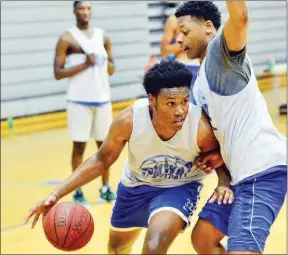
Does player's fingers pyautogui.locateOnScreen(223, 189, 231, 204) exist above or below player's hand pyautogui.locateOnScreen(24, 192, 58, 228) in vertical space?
above

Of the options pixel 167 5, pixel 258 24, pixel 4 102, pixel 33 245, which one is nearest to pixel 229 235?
pixel 33 245

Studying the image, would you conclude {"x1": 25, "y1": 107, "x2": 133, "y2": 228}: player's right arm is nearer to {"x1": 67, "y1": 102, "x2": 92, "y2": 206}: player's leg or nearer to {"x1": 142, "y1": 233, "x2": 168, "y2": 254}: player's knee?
{"x1": 142, "y1": 233, "x2": 168, "y2": 254}: player's knee

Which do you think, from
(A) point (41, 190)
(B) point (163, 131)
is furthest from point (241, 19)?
(A) point (41, 190)

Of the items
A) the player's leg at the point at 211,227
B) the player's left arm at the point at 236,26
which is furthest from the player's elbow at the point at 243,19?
the player's leg at the point at 211,227

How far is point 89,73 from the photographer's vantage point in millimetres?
7336

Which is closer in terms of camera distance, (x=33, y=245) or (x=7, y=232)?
(x=33, y=245)

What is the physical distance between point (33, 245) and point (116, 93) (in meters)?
7.31

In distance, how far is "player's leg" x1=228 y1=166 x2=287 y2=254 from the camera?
3652mm

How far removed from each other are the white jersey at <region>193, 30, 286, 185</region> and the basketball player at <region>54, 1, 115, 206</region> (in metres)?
3.38

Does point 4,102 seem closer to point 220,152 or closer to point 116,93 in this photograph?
point 116,93

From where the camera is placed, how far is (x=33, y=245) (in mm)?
5809

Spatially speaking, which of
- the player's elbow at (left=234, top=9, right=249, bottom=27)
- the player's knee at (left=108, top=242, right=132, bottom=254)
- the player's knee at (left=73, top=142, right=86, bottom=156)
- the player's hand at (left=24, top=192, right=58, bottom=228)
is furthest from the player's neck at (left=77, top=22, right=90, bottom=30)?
the player's elbow at (left=234, top=9, right=249, bottom=27)

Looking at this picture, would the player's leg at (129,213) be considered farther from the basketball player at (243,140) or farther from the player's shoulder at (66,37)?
the player's shoulder at (66,37)

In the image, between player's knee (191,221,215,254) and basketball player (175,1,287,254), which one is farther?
player's knee (191,221,215,254)
